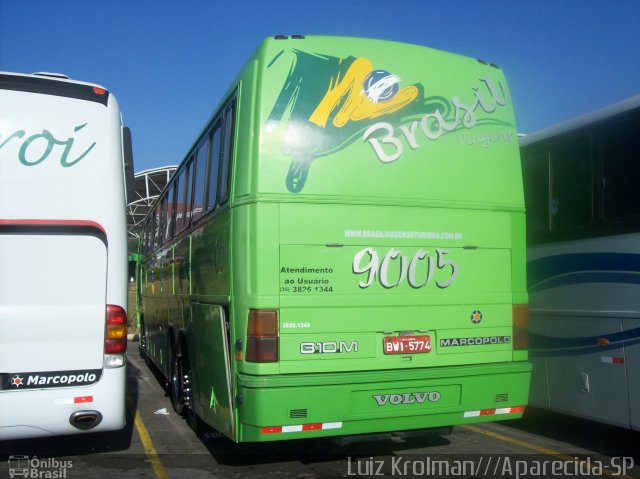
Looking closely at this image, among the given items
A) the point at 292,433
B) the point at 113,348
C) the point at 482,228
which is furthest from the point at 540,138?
the point at 113,348

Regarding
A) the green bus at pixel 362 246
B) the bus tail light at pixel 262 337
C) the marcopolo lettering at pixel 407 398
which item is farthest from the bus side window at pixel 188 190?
the marcopolo lettering at pixel 407 398

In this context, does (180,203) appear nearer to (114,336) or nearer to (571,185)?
(114,336)

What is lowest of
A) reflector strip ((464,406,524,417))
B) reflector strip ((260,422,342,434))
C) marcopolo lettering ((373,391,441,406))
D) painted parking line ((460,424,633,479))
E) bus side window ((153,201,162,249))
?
painted parking line ((460,424,633,479))

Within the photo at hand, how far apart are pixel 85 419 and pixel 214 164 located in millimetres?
2654

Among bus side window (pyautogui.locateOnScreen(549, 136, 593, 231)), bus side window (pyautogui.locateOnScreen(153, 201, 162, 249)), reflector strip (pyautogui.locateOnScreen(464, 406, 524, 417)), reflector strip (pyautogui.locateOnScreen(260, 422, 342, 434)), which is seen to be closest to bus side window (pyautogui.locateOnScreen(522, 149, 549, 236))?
bus side window (pyautogui.locateOnScreen(549, 136, 593, 231))

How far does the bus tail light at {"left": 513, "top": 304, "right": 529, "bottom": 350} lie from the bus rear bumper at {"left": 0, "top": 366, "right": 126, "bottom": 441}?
11.7 feet

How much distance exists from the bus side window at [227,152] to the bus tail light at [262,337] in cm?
114

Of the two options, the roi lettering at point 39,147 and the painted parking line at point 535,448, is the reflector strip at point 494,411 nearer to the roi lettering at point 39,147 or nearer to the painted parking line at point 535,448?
the painted parking line at point 535,448

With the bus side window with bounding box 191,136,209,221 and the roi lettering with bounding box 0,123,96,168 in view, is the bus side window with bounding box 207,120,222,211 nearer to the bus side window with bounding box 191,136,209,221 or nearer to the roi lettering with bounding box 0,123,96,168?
the bus side window with bounding box 191,136,209,221

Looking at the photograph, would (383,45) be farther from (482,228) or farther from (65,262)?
(65,262)

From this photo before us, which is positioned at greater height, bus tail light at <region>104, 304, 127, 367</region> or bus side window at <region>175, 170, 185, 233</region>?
bus side window at <region>175, 170, 185, 233</region>

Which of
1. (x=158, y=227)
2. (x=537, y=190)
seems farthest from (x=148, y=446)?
(x=158, y=227)

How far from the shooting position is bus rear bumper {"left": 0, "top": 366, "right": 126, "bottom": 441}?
213 inches

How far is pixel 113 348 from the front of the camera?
5801 millimetres
